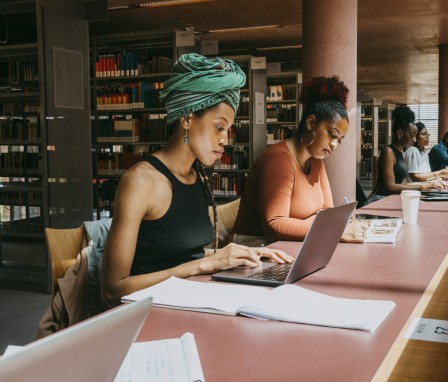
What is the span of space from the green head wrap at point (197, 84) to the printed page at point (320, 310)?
0.74 metres

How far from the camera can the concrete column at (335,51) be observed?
4.52m

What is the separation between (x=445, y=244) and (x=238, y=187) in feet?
20.4

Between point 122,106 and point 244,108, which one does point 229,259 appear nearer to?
point 122,106

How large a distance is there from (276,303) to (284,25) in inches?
349

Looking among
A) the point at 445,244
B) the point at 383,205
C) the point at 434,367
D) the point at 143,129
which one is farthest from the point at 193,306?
the point at 143,129

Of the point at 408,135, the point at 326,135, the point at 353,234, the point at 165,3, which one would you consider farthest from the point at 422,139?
the point at 353,234

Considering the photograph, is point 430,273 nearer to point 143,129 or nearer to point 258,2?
point 143,129

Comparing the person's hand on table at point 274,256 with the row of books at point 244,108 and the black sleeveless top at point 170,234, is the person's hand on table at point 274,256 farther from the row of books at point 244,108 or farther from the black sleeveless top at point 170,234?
the row of books at point 244,108

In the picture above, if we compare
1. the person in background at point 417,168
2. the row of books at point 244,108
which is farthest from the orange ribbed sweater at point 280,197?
the row of books at point 244,108

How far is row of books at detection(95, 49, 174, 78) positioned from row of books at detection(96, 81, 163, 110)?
0.54ft

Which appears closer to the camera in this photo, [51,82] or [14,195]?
[51,82]

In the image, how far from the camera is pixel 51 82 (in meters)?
4.85

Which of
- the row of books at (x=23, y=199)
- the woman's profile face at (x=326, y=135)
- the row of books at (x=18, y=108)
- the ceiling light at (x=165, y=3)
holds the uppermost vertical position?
the ceiling light at (x=165, y=3)

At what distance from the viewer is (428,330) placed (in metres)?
1.22
